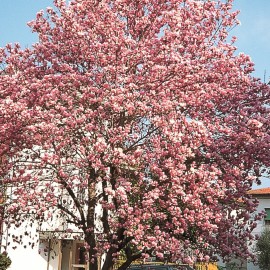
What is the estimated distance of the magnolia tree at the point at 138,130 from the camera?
41.0ft

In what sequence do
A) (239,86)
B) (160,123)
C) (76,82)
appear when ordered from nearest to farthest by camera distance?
(160,123) → (76,82) → (239,86)

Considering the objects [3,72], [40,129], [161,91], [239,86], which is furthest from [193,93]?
[3,72]

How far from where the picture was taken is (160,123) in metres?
12.5

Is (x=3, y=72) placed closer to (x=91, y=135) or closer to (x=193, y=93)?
(x=91, y=135)

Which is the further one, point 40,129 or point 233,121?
point 233,121

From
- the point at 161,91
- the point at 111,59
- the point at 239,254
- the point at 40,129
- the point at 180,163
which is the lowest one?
the point at 239,254

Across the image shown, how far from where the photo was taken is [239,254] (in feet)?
46.4

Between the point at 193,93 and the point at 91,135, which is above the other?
the point at 193,93

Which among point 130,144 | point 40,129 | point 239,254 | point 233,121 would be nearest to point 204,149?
point 233,121

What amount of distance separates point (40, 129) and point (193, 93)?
4027 millimetres

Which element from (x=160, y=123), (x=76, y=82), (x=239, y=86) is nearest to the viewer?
(x=160, y=123)

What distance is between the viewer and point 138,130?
14.1 m

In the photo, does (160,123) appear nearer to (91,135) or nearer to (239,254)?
(91,135)

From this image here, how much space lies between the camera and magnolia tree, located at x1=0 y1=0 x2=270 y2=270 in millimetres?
12484
